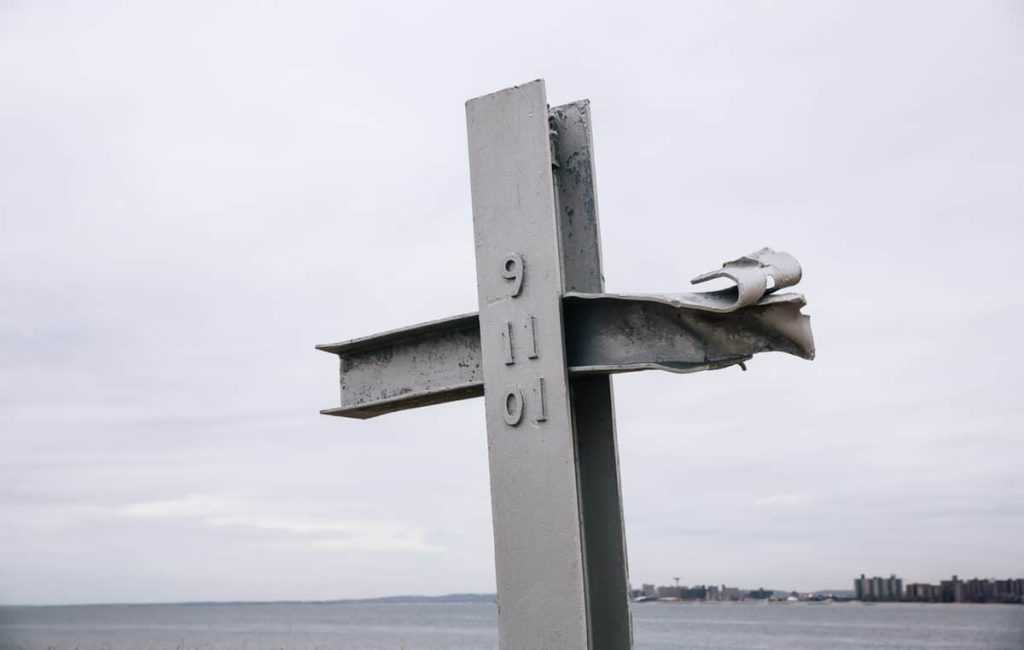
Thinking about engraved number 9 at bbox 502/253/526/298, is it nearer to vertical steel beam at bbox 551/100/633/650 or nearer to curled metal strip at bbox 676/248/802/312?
vertical steel beam at bbox 551/100/633/650

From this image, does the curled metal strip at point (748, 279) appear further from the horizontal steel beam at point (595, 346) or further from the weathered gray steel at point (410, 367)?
the weathered gray steel at point (410, 367)

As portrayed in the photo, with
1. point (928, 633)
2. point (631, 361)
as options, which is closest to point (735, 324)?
point (631, 361)

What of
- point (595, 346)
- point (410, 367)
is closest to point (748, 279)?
point (595, 346)

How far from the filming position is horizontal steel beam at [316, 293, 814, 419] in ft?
12.2

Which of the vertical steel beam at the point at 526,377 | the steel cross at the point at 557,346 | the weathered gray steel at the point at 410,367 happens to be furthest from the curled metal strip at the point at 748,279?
the weathered gray steel at the point at 410,367

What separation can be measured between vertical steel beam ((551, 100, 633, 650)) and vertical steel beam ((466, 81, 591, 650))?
0.41ft

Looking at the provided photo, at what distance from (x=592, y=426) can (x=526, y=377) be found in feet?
1.12

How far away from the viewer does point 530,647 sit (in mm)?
3869

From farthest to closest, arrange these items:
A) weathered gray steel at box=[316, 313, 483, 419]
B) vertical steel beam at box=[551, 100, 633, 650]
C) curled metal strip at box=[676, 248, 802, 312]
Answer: weathered gray steel at box=[316, 313, 483, 419], vertical steel beam at box=[551, 100, 633, 650], curled metal strip at box=[676, 248, 802, 312]

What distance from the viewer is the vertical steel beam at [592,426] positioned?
404 centimetres

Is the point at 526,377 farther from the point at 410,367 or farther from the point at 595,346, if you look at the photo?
the point at 410,367

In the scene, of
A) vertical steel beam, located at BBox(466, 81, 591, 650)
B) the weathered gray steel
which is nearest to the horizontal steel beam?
the weathered gray steel

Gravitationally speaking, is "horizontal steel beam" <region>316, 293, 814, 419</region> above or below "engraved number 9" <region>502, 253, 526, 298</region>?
below

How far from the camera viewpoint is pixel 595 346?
157 inches
